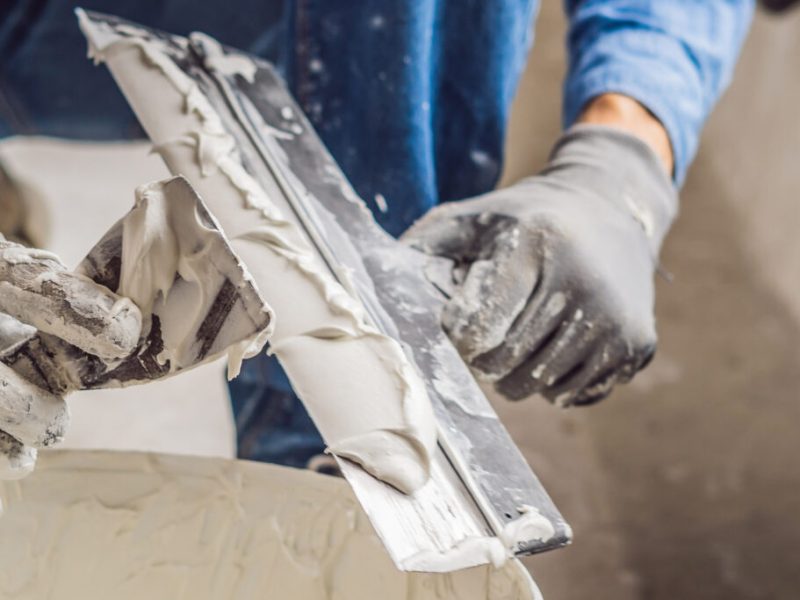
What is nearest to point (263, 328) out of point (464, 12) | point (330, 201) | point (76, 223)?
point (330, 201)

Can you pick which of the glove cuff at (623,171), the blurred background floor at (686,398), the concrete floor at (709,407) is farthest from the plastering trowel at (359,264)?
the concrete floor at (709,407)

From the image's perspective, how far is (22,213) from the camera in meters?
1.36

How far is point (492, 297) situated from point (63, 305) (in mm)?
338

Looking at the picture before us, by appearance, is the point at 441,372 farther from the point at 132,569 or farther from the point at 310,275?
the point at 132,569

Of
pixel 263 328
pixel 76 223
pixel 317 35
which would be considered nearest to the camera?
pixel 263 328

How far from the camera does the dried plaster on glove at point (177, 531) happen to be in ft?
2.09

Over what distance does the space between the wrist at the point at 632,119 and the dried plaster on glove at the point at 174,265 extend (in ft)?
1.75

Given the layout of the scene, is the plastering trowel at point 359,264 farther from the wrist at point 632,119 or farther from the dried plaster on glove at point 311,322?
the wrist at point 632,119

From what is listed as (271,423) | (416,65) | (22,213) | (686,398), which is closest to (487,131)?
(416,65)

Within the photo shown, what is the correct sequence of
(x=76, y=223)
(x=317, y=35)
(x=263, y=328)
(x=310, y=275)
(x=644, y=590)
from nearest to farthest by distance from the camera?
(x=263, y=328)
(x=310, y=275)
(x=317, y=35)
(x=644, y=590)
(x=76, y=223)

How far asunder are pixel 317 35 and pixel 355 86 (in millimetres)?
61

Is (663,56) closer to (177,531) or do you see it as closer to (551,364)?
(551,364)

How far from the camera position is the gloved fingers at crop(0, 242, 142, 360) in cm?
48

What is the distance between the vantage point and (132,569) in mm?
653
